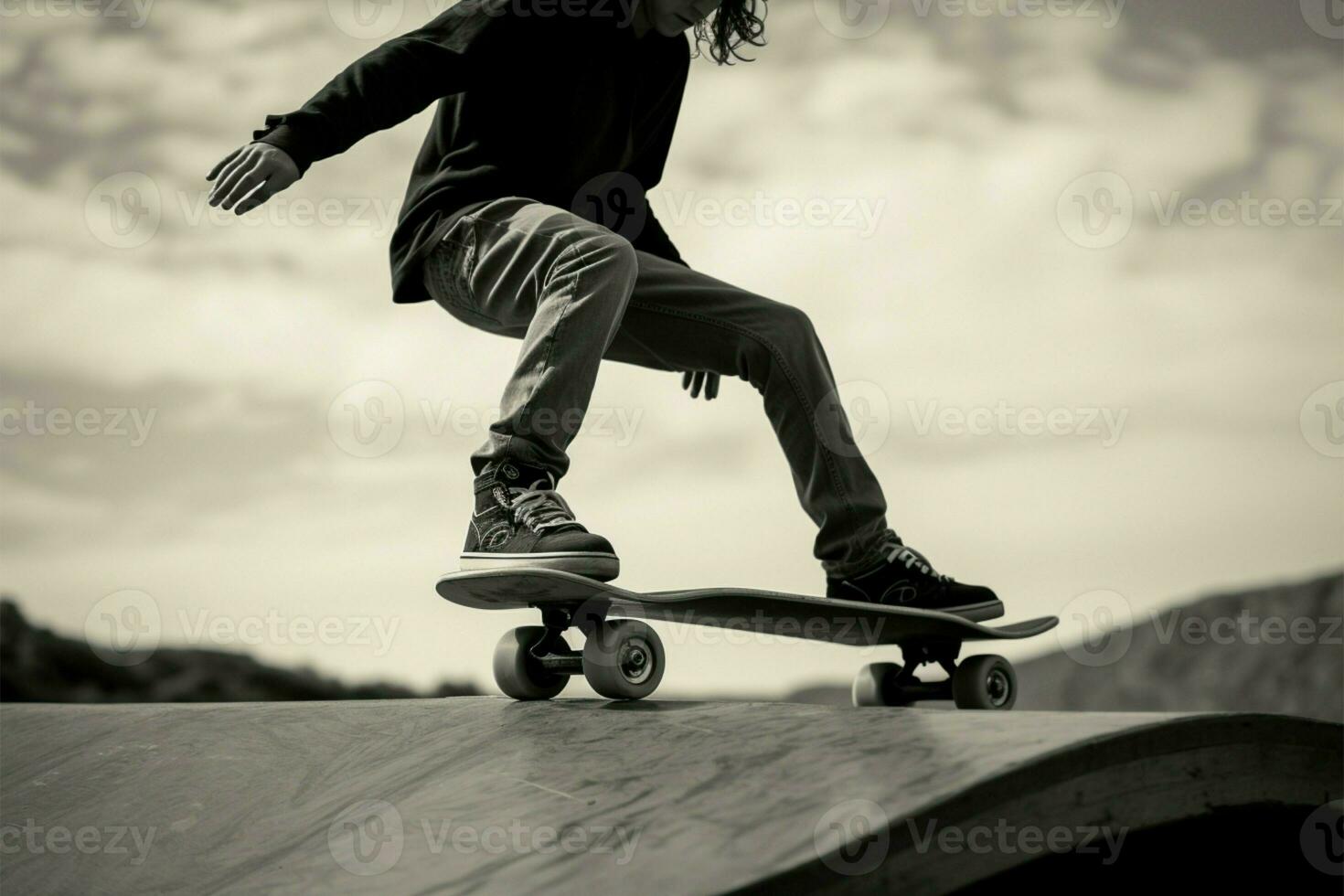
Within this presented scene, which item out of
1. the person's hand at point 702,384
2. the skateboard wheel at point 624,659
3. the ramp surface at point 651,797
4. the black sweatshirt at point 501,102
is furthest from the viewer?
the person's hand at point 702,384

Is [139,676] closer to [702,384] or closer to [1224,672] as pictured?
[702,384]

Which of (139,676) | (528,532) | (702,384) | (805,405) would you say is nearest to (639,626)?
(528,532)

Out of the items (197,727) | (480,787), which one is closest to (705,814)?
(480,787)

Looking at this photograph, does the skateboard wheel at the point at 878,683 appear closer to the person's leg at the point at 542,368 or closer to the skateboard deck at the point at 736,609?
the skateboard deck at the point at 736,609

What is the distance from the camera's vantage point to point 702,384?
346 centimetres

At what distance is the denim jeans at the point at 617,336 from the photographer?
2682 millimetres

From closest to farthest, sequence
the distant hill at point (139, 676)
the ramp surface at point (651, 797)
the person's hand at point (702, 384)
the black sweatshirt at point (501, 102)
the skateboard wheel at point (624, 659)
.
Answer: the ramp surface at point (651, 797) < the skateboard wheel at point (624, 659) < the black sweatshirt at point (501, 102) < the person's hand at point (702, 384) < the distant hill at point (139, 676)

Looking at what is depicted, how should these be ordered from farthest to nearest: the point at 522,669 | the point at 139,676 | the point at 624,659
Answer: the point at 139,676
the point at 522,669
the point at 624,659

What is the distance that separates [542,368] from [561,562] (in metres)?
0.49

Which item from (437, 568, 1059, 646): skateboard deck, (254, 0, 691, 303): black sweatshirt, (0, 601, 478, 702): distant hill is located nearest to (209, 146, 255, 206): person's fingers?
(254, 0, 691, 303): black sweatshirt

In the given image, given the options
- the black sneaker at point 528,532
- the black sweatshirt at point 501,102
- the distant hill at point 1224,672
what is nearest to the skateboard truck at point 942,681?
the black sneaker at point 528,532

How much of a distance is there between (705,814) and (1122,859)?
2.42 ft

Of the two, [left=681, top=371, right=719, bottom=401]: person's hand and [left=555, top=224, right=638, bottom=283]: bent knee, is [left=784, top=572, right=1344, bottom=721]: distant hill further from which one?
[left=555, top=224, right=638, bottom=283]: bent knee

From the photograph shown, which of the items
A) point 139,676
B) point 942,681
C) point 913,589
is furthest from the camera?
point 139,676
